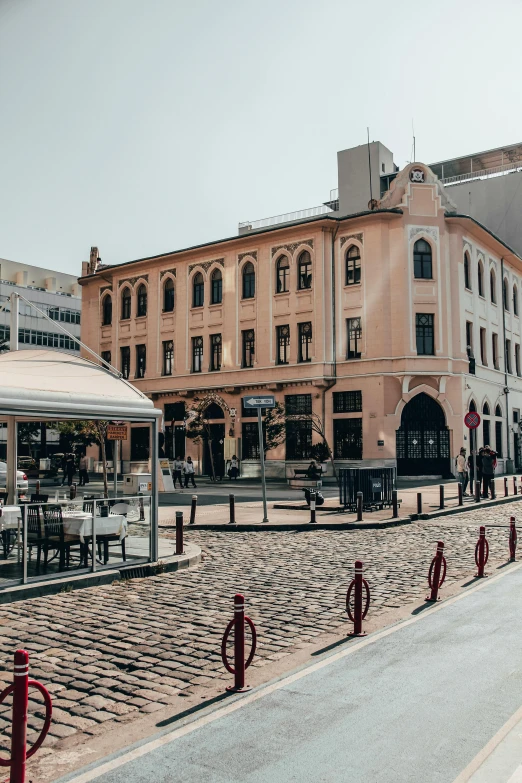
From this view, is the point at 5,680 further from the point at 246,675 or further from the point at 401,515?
the point at 401,515

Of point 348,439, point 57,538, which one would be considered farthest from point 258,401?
point 348,439

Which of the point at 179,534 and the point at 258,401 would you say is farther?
the point at 258,401

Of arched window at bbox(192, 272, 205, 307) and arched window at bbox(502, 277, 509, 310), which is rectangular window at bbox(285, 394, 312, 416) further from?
arched window at bbox(502, 277, 509, 310)

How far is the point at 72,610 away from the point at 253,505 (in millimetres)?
15785

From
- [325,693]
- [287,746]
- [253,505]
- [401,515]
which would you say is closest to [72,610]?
[325,693]

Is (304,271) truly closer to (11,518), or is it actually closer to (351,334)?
(351,334)

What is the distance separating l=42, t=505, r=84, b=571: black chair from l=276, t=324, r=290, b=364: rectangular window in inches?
1241

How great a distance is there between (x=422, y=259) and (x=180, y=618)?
34.1 metres

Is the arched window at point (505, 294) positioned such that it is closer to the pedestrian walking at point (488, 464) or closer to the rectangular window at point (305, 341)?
the rectangular window at point (305, 341)

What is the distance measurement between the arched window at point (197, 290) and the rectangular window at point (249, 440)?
28.4ft

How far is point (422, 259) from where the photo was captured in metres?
40.0

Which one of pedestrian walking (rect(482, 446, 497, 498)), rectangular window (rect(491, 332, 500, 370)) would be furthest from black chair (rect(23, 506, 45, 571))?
rectangular window (rect(491, 332, 500, 370))

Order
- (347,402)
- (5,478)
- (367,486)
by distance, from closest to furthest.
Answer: (5,478) → (367,486) → (347,402)

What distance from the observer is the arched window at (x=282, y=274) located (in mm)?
42562
